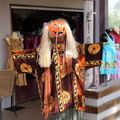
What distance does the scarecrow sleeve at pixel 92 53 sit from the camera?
10.9 feet

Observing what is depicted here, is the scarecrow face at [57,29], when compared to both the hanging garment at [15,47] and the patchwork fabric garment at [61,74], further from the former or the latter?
the hanging garment at [15,47]

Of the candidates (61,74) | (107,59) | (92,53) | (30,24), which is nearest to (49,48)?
(61,74)

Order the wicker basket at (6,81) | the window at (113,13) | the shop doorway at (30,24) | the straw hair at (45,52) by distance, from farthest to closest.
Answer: the shop doorway at (30,24), the wicker basket at (6,81), the window at (113,13), the straw hair at (45,52)

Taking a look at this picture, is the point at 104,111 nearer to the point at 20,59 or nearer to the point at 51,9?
the point at 20,59

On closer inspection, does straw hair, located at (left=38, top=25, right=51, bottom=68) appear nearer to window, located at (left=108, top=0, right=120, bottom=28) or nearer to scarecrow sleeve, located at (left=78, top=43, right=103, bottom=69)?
scarecrow sleeve, located at (left=78, top=43, right=103, bottom=69)

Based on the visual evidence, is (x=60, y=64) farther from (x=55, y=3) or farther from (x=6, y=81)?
(x=55, y=3)

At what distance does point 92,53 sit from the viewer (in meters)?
3.34

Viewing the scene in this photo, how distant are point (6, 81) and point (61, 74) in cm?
182

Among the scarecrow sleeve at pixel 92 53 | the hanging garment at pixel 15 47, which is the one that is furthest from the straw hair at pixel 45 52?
the hanging garment at pixel 15 47

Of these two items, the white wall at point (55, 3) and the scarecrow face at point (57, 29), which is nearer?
the scarecrow face at point (57, 29)

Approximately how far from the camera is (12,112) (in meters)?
5.23

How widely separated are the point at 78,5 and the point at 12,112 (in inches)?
130

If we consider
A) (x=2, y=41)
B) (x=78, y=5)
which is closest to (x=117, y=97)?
(x=2, y=41)

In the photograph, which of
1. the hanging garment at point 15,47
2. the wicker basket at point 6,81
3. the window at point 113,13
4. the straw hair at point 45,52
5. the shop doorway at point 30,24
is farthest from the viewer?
the shop doorway at point 30,24
